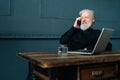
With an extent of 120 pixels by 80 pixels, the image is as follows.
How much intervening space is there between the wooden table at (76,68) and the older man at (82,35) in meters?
0.46

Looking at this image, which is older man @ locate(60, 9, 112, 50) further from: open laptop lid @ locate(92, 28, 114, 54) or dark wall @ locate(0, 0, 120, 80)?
dark wall @ locate(0, 0, 120, 80)

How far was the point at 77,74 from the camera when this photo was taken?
5.91 feet

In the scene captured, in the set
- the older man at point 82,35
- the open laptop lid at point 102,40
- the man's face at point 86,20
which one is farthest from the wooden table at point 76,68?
the man's face at point 86,20

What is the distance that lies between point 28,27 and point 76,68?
110 centimetres

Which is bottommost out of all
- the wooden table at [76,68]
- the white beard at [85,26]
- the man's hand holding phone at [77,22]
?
the wooden table at [76,68]

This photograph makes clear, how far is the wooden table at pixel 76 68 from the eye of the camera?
168 cm

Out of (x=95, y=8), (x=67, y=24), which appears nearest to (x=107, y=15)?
(x=95, y=8)

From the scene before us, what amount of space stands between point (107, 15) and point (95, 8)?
0.20 m

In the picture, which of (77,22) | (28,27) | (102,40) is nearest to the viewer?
(102,40)

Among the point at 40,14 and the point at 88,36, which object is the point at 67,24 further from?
the point at 88,36

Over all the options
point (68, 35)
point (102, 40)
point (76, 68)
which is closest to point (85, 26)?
point (68, 35)

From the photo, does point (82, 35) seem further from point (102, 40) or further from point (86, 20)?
point (102, 40)

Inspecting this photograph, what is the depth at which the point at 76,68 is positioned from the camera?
1.80 metres

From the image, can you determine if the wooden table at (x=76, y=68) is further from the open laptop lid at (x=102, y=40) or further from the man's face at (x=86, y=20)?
the man's face at (x=86, y=20)
